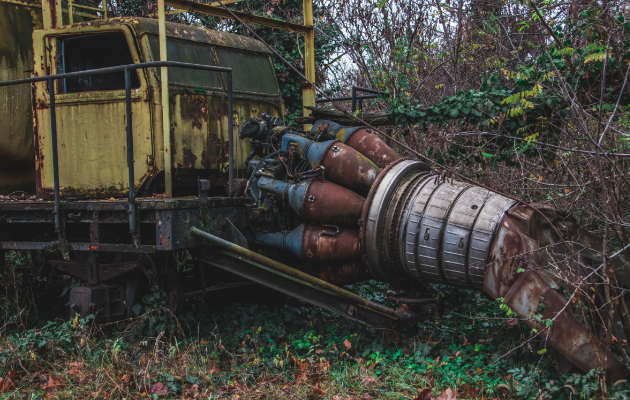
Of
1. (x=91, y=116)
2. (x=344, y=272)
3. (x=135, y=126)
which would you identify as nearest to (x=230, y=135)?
(x=135, y=126)

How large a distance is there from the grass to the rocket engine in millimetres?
420

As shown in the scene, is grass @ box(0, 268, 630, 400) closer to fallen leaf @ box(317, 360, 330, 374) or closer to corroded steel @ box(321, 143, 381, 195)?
fallen leaf @ box(317, 360, 330, 374)

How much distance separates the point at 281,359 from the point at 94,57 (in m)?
3.52

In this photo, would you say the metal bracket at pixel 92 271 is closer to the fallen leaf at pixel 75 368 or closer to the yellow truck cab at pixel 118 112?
the yellow truck cab at pixel 118 112

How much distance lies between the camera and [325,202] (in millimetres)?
4641

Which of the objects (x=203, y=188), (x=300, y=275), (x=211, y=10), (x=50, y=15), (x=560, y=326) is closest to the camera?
(x=560, y=326)

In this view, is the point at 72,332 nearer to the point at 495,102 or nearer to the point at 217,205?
the point at 217,205

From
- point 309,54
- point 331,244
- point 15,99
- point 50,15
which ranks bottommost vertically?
point 331,244

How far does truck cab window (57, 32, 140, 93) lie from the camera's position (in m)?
5.19

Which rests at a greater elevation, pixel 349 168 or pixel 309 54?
pixel 309 54

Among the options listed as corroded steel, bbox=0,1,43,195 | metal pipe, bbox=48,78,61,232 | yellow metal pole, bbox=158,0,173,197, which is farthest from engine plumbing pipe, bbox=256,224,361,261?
corroded steel, bbox=0,1,43,195

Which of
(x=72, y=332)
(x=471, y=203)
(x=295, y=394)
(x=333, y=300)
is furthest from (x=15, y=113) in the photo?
(x=471, y=203)

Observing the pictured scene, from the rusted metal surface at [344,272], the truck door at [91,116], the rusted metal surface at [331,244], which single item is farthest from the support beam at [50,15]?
the rusted metal surface at [344,272]

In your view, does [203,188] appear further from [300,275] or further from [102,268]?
[102,268]
